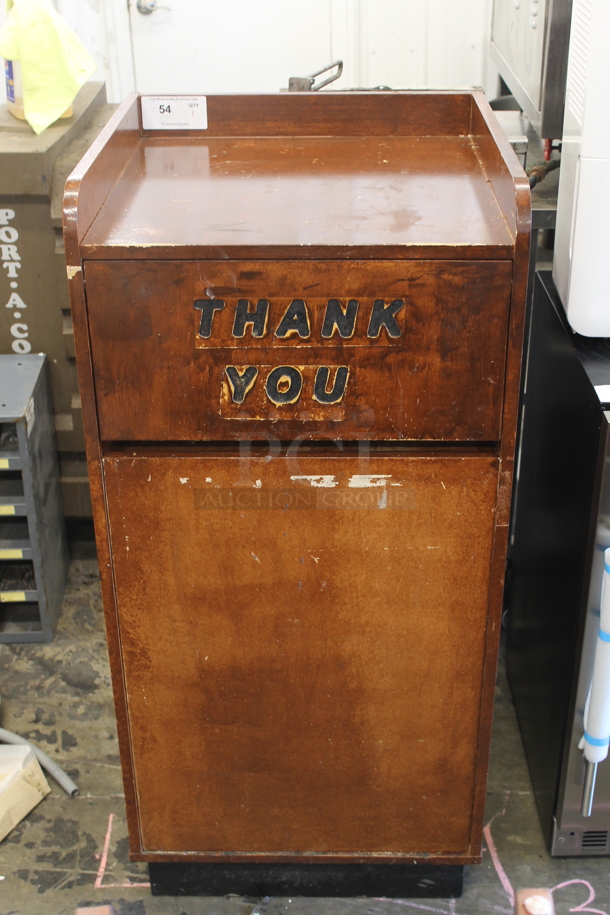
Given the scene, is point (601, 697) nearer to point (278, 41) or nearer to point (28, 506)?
point (28, 506)

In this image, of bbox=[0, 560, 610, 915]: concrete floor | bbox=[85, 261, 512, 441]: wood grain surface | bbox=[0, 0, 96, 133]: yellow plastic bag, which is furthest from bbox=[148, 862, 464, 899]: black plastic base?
bbox=[0, 0, 96, 133]: yellow plastic bag

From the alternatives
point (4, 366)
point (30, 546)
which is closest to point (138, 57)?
point (4, 366)

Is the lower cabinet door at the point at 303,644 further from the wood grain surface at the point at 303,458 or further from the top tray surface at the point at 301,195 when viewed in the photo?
the top tray surface at the point at 301,195

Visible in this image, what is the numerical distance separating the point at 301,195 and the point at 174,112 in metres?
0.36

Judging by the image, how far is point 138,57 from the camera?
3229 millimetres

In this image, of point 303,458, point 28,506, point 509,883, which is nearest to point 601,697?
point 509,883

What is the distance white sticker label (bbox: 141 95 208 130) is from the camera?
4.78ft

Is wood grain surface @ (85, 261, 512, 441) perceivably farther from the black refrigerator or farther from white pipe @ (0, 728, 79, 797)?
white pipe @ (0, 728, 79, 797)

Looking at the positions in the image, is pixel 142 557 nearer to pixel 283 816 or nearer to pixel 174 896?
pixel 283 816

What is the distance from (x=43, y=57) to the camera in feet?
7.13

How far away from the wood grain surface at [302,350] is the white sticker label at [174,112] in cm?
49

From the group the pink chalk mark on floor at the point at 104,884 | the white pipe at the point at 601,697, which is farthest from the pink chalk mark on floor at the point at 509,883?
the pink chalk mark on floor at the point at 104,884

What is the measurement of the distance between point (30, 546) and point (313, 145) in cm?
125

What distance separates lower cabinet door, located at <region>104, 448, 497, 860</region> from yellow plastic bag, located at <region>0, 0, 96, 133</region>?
1.37 metres
